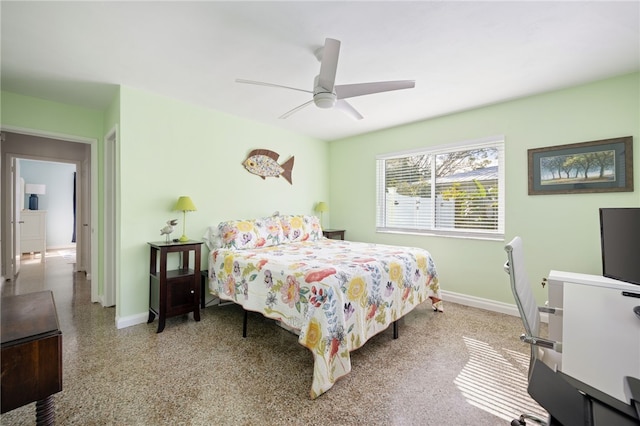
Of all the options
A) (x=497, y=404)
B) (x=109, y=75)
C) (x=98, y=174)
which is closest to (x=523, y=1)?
(x=497, y=404)

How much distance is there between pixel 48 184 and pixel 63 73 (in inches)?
291

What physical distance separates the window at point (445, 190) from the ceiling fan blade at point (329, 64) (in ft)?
7.62

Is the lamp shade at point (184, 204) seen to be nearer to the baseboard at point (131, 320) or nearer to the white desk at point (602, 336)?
the baseboard at point (131, 320)

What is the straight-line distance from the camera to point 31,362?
3.11ft

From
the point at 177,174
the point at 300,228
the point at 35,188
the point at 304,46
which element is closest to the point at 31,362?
the point at 304,46

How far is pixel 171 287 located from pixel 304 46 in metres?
2.62

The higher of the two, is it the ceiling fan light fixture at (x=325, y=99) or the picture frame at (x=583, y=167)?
the ceiling fan light fixture at (x=325, y=99)

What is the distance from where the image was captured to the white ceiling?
176cm

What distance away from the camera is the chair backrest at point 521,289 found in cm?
140

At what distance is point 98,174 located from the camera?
3463 mm

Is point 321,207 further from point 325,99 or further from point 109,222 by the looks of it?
point 109,222

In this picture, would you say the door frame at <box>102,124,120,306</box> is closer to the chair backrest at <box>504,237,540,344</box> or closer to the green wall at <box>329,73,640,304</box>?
the green wall at <box>329,73,640,304</box>

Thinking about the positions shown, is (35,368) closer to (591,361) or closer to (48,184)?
(591,361)

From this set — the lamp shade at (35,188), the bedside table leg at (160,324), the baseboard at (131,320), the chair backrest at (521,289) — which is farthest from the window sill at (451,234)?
the lamp shade at (35,188)
